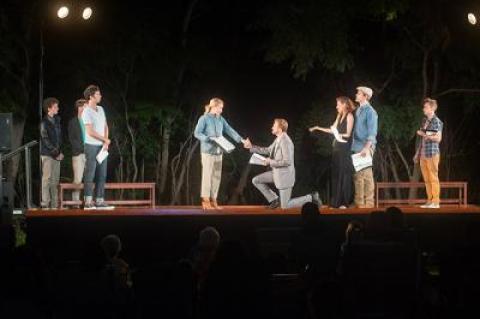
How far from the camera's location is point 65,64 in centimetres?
1969

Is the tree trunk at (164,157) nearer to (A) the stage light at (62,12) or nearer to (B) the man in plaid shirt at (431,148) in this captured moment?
(A) the stage light at (62,12)

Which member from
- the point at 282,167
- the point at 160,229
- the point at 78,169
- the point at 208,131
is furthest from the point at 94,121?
the point at 282,167

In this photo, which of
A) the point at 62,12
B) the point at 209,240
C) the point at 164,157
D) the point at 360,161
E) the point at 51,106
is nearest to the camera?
Answer: the point at 209,240

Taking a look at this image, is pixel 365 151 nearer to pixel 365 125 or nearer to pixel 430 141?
pixel 365 125

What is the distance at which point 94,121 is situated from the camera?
A: 493 inches

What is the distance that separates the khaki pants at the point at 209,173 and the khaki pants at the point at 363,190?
6.87 feet

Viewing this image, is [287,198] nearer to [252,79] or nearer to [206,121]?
[206,121]

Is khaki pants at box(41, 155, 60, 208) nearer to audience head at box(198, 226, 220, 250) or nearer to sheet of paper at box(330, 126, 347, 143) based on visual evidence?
sheet of paper at box(330, 126, 347, 143)

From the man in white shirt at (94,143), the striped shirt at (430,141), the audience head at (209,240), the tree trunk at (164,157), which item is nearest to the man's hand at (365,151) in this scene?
the striped shirt at (430,141)

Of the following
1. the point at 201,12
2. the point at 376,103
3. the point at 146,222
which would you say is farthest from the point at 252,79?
the point at 146,222

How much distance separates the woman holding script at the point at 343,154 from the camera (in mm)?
12977

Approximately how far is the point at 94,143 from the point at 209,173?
5.97ft

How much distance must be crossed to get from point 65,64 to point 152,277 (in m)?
14.1

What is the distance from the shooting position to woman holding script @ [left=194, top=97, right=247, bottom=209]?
13.1m
